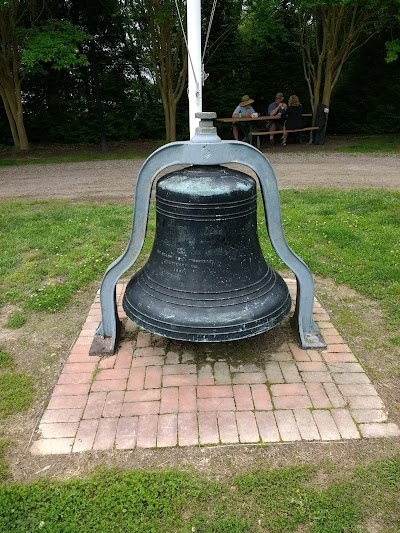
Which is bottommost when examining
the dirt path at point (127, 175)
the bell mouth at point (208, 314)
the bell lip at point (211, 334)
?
the dirt path at point (127, 175)

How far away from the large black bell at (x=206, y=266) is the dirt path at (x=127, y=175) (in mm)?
5269

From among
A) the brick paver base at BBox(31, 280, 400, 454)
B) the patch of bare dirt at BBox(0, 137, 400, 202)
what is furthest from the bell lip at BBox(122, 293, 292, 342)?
the patch of bare dirt at BBox(0, 137, 400, 202)

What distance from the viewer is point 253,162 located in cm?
309

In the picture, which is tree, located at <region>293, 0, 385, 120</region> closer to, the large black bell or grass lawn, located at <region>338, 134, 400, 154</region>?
grass lawn, located at <region>338, 134, 400, 154</region>

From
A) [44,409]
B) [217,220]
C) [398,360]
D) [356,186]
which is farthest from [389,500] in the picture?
[356,186]

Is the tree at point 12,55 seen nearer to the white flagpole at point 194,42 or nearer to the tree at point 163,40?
the tree at point 163,40

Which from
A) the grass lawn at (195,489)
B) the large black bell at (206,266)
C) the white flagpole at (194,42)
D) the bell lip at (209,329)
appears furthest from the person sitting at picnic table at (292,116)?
the bell lip at (209,329)

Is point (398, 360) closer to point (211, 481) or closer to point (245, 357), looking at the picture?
point (245, 357)

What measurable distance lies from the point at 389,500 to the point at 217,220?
1803mm

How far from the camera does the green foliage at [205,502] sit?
7.45 ft

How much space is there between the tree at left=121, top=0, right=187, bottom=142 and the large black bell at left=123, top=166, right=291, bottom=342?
10046mm

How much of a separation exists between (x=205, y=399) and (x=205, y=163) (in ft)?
4.86

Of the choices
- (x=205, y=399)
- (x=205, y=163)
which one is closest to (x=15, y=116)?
(x=205, y=163)

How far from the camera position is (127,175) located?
10523mm
